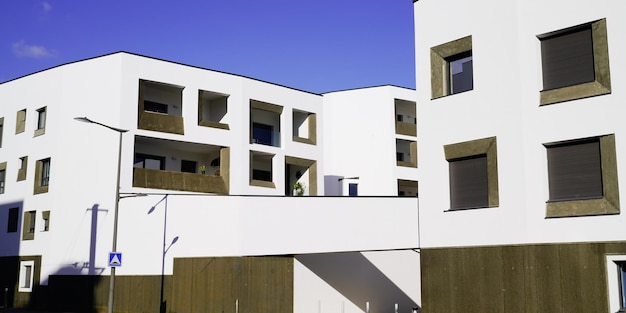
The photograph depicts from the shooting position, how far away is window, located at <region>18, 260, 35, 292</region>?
119ft

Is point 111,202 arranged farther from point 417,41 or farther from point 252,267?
point 417,41

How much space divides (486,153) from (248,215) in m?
12.2

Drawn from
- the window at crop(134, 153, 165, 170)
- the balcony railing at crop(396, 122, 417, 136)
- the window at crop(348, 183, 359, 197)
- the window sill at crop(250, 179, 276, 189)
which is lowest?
the window sill at crop(250, 179, 276, 189)

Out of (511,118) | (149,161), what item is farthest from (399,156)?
(511,118)

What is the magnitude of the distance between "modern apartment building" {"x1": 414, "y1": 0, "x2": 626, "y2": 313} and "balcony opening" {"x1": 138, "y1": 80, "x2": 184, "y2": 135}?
17.6 m

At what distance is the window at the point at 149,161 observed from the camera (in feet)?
125

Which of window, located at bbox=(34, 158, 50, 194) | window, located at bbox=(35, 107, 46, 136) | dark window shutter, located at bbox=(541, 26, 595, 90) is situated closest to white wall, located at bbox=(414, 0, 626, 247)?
dark window shutter, located at bbox=(541, 26, 595, 90)

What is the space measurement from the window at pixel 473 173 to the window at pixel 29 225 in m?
25.0

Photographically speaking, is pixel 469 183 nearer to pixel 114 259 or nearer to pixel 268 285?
pixel 268 285

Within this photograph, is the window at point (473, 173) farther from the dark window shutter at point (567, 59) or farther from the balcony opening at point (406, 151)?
the balcony opening at point (406, 151)

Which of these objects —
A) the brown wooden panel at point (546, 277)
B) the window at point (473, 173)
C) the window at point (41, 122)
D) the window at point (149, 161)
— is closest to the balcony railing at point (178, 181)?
the window at point (149, 161)

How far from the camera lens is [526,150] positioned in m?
18.8

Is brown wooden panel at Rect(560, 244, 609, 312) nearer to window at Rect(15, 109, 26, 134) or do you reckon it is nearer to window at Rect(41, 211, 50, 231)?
window at Rect(41, 211, 50, 231)

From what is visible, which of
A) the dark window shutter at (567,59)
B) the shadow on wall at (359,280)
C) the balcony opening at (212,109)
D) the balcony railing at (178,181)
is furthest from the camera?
the balcony opening at (212,109)
